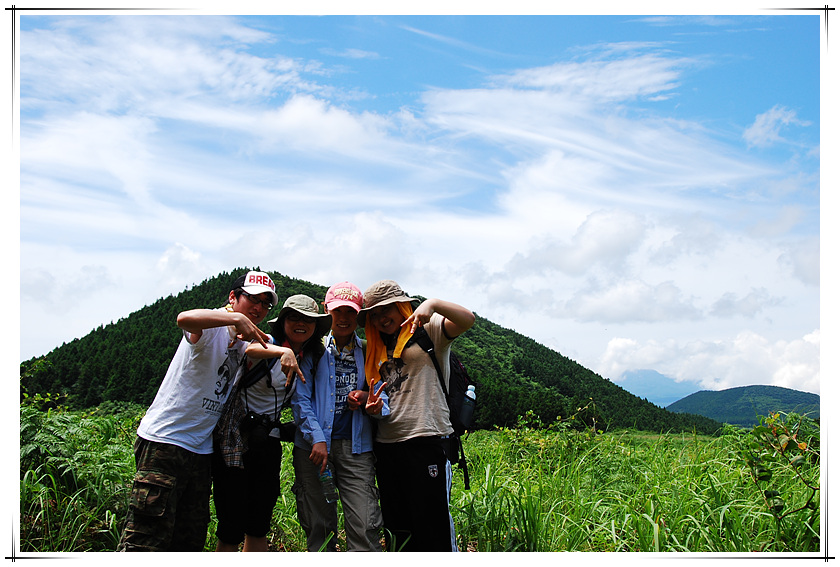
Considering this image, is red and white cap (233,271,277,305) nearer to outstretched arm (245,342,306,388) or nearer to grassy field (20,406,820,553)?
outstretched arm (245,342,306,388)

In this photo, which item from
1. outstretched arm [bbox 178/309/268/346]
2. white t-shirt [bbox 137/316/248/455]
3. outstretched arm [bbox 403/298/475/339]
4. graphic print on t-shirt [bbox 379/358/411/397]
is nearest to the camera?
outstretched arm [bbox 178/309/268/346]

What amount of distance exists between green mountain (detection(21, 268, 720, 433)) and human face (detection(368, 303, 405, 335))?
9.00 meters

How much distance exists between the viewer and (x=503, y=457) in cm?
629

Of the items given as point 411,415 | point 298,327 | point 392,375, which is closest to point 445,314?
point 392,375

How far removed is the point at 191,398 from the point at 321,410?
0.70 meters

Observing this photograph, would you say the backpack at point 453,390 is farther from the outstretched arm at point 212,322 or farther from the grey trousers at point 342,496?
the outstretched arm at point 212,322

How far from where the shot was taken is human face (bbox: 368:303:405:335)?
3393mm

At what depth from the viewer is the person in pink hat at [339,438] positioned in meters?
3.25

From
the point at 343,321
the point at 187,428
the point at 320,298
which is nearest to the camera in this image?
the point at 187,428

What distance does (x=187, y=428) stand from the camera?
10.1 feet

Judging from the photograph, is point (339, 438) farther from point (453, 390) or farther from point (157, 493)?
point (157, 493)

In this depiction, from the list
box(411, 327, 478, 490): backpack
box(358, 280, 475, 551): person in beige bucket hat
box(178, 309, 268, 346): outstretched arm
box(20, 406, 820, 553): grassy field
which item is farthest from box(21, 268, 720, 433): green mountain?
box(178, 309, 268, 346): outstretched arm

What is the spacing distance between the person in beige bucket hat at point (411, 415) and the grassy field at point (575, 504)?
867mm
